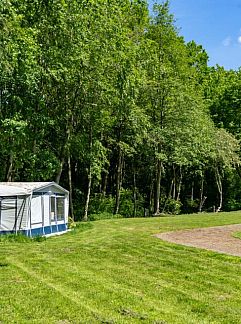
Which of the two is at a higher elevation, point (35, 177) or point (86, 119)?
point (86, 119)

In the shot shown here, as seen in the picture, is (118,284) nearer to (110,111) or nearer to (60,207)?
(60,207)

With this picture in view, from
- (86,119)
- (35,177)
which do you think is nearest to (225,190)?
(86,119)

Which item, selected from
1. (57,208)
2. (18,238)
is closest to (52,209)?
(57,208)

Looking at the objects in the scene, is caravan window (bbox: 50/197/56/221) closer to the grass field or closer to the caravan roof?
the caravan roof

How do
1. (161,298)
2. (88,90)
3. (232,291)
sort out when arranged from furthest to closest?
(88,90) → (232,291) → (161,298)

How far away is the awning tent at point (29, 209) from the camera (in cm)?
1554

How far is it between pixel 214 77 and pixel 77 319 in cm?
4057

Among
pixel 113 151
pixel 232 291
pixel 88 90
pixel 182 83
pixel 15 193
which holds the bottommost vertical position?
pixel 232 291

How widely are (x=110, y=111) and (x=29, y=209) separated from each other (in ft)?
Result: 32.9

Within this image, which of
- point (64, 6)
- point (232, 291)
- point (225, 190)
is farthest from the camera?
point (225, 190)

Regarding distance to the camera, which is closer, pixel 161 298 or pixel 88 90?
pixel 161 298

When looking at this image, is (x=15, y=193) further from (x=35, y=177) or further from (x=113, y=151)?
(x=113, y=151)

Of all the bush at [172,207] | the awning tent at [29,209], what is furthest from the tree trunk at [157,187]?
the awning tent at [29,209]

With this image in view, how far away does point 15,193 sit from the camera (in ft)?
50.8
